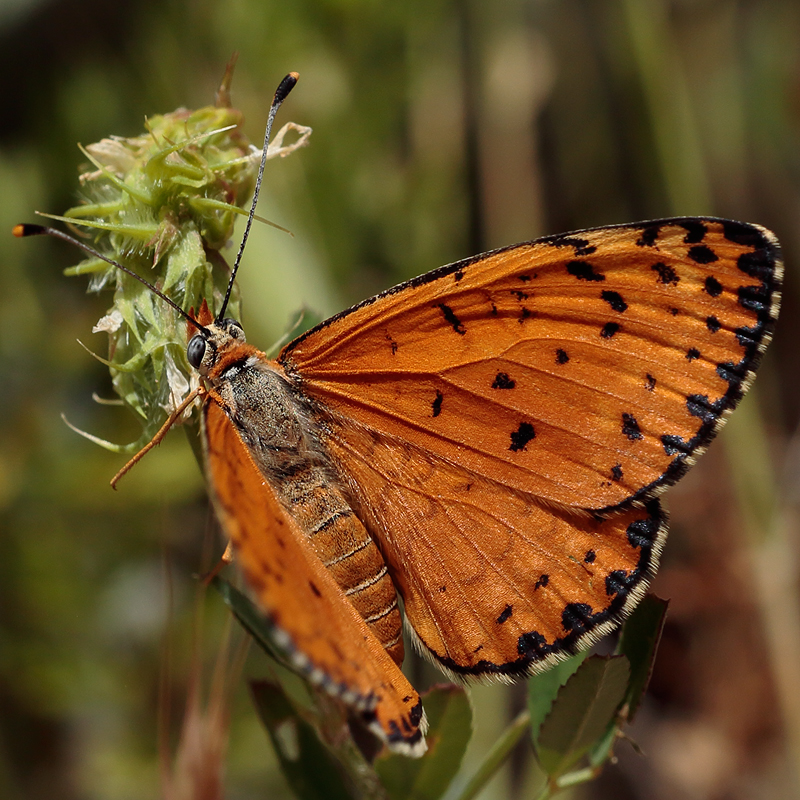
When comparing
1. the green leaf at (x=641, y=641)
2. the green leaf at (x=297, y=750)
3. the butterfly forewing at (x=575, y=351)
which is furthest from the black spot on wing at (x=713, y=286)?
the green leaf at (x=297, y=750)

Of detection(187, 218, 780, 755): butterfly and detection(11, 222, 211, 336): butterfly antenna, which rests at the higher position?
detection(11, 222, 211, 336): butterfly antenna

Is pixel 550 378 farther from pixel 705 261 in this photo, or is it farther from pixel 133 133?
pixel 133 133

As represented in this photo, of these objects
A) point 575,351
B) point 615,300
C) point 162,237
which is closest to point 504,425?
point 575,351

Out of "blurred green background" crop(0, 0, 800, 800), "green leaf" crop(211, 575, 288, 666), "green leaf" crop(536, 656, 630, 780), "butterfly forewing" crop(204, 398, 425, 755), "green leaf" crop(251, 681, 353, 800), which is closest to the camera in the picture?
"butterfly forewing" crop(204, 398, 425, 755)

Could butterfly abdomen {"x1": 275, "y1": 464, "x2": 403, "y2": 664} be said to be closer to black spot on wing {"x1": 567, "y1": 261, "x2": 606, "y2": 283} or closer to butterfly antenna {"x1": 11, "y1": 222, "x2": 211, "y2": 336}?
butterfly antenna {"x1": 11, "y1": 222, "x2": 211, "y2": 336}

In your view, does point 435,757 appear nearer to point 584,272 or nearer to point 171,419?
point 171,419

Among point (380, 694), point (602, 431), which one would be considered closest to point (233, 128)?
point (602, 431)

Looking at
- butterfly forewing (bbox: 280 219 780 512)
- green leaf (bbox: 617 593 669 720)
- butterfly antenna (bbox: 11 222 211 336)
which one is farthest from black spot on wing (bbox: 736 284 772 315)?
butterfly antenna (bbox: 11 222 211 336)
